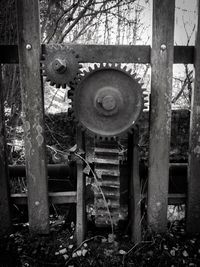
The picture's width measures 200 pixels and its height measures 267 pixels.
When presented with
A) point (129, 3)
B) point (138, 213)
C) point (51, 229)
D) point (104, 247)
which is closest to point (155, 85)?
point (138, 213)

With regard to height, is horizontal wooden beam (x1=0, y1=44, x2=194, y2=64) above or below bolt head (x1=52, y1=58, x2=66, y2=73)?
above

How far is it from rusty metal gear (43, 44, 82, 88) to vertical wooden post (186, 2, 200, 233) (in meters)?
1.02

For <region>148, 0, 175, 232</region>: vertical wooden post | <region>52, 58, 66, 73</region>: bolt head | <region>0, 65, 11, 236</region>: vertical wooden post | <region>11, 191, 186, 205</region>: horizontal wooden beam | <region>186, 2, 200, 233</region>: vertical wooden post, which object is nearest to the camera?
<region>52, 58, 66, 73</region>: bolt head

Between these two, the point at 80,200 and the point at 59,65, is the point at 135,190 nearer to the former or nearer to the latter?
the point at 80,200

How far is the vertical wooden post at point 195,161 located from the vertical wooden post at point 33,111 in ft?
4.35

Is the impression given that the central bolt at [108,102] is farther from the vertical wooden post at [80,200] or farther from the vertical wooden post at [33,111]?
the vertical wooden post at [33,111]

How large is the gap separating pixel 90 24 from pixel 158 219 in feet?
9.85

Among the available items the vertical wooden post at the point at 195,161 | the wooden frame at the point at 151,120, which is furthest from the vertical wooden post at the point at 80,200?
the vertical wooden post at the point at 195,161

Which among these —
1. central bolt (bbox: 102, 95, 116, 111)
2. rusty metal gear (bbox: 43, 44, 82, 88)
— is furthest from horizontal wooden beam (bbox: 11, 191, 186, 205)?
rusty metal gear (bbox: 43, 44, 82, 88)

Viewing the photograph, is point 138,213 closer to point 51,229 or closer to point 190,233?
point 190,233

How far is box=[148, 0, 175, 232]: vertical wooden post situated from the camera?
2258mm

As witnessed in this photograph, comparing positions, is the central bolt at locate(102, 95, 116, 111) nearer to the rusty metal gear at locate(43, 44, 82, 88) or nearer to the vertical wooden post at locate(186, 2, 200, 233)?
the rusty metal gear at locate(43, 44, 82, 88)

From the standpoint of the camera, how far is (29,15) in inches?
89.2

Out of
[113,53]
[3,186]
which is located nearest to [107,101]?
[113,53]
